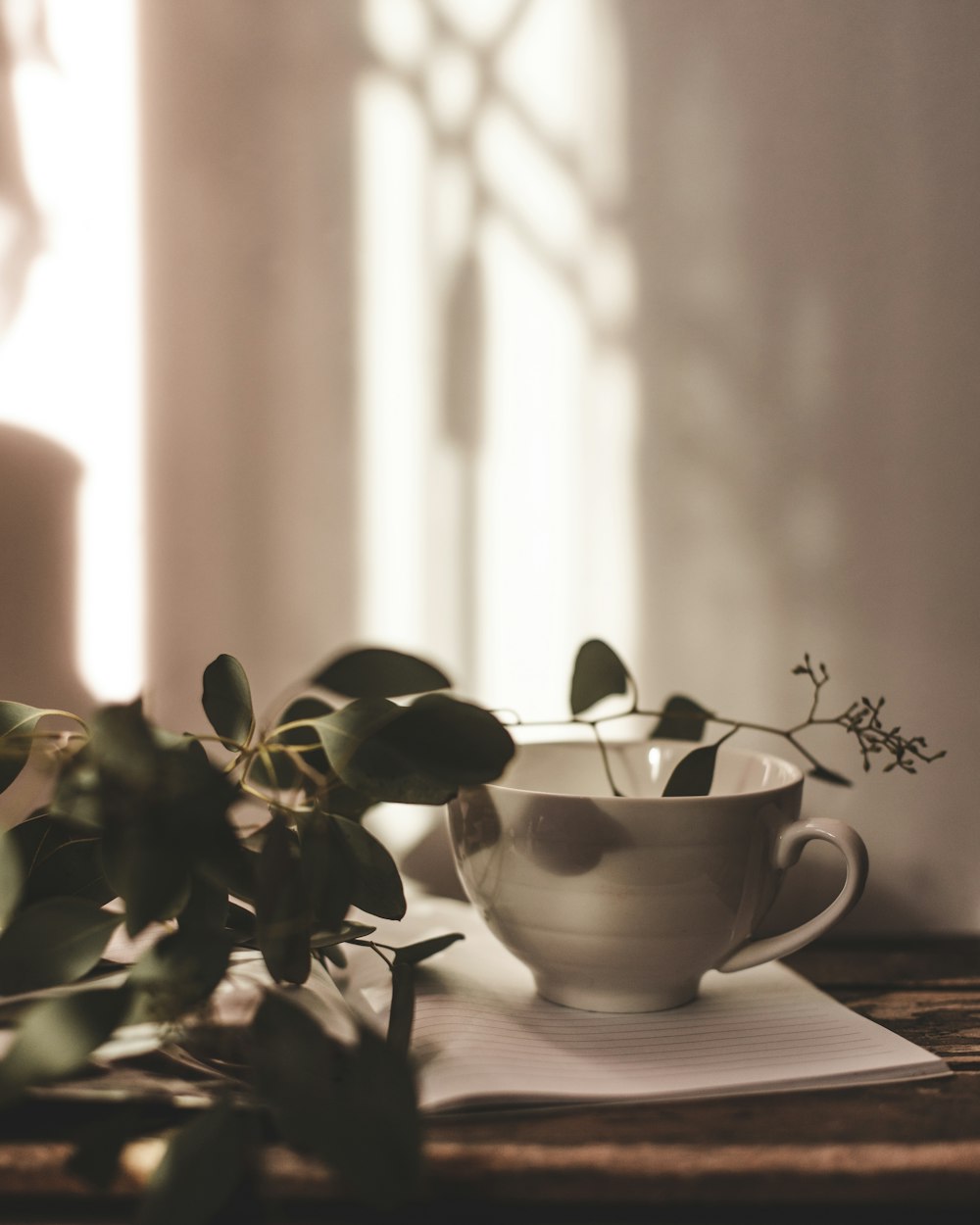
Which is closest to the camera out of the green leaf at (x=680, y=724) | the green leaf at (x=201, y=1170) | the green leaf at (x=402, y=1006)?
the green leaf at (x=201, y=1170)

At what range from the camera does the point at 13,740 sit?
0.52m

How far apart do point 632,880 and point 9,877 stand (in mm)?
293

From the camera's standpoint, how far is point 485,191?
681mm

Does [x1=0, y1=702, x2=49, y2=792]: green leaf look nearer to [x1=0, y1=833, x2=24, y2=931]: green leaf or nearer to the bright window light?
[x1=0, y1=833, x2=24, y2=931]: green leaf

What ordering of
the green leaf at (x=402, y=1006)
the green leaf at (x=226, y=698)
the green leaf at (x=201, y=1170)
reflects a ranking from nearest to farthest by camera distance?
1. the green leaf at (x=201, y=1170)
2. the green leaf at (x=402, y=1006)
3. the green leaf at (x=226, y=698)

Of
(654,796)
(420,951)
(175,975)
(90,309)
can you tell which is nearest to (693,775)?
(654,796)

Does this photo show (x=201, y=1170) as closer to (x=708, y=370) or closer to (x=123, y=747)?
(x=123, y=747)

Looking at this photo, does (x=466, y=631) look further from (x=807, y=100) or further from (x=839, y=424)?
(x=807, y=100)

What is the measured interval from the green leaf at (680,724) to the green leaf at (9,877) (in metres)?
0.37

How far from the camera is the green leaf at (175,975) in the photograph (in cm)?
40

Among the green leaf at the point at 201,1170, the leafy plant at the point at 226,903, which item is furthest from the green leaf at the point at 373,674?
the green leaf at the point at 201,1170

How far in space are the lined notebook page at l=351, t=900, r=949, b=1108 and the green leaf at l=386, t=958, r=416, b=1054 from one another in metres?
0.02

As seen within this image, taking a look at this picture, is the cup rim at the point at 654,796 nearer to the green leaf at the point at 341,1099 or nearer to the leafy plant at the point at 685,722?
the leafy plant at the point at 685,722

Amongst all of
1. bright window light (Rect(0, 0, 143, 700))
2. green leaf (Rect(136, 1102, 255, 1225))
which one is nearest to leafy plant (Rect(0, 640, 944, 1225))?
green leaf (Rect(136, 1102, 255, 1225))
